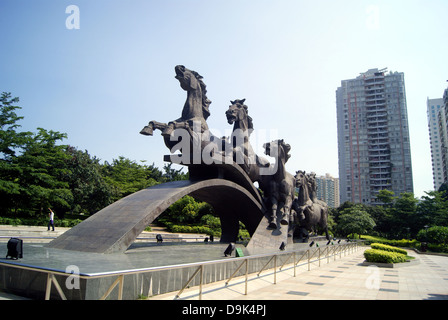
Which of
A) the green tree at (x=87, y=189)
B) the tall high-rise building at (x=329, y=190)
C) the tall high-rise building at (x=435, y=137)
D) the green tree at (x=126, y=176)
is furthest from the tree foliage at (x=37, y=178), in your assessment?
the tall high-rise building at (x=435, y=137)

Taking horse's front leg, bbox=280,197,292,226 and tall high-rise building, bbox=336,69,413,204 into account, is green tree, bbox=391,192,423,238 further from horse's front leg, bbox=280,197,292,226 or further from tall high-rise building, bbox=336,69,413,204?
horse's front leg, bbox=280,197,292,226

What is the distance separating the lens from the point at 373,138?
65125 mm

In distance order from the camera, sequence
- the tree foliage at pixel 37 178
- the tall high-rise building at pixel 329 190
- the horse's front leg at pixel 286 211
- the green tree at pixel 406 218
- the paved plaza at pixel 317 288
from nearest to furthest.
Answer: the paved plaza at pixel 317 288 < the horse's front leg at pixel 286 211 < the tree foliage at pixel 37 178 < the green tree at pixel 406 218 < the tall high-rise building at pixel 329 190

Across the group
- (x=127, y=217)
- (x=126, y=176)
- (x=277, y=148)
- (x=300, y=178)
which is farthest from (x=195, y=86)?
(x=126, y=176)

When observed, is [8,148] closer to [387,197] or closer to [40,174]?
[40,174]

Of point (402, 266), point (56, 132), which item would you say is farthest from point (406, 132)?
point (56, 132)

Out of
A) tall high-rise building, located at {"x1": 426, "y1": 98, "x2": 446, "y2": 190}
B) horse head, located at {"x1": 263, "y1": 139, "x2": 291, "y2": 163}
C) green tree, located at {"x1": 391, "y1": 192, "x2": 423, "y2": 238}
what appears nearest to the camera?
horse head, located at {"x1": 263, "y1": 139, "x2": 291, "y2": 163}

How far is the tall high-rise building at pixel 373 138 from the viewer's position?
61.9 metres

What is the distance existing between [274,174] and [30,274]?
1135cm

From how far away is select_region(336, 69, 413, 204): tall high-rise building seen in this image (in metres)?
61.9

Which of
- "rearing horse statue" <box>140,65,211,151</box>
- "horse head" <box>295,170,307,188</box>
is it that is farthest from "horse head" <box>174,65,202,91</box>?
"horse head" <box>295,170,307,188</box>

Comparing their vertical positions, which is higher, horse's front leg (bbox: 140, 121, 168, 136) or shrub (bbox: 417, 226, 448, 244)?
horse's front leg (bbox: 140, 121, 168, 136)

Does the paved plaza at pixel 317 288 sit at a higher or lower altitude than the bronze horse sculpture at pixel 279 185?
lower

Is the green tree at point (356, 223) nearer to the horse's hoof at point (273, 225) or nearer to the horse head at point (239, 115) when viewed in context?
the horse's hoof at point (273, 225)
